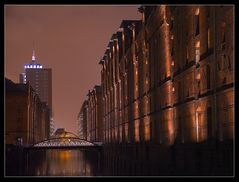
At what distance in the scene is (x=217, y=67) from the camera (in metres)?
26.1

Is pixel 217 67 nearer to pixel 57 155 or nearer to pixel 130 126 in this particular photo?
pixel 130 126

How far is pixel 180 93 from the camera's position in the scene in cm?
3416

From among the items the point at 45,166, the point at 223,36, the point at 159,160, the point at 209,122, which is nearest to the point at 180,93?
the point at 209,122

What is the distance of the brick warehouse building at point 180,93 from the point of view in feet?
83.3

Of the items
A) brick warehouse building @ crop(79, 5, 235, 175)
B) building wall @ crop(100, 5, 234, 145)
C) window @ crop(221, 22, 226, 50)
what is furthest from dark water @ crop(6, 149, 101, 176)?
window @ crop(221, 22, 226, 50)

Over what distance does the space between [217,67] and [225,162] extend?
15.9 feet

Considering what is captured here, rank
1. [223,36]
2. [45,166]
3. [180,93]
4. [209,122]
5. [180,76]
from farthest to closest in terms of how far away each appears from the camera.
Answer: [45,166] < [180,93] < [180,76] < [209,122] < [223,36]

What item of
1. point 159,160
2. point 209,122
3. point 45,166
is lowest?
point 45,166

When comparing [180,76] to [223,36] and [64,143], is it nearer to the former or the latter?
[223,36]

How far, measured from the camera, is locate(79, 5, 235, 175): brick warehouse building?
83.3ft

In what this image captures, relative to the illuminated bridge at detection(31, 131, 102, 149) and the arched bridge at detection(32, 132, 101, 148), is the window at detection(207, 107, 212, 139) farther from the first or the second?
the arched bridge at detection(32, 132, 101, 148)
